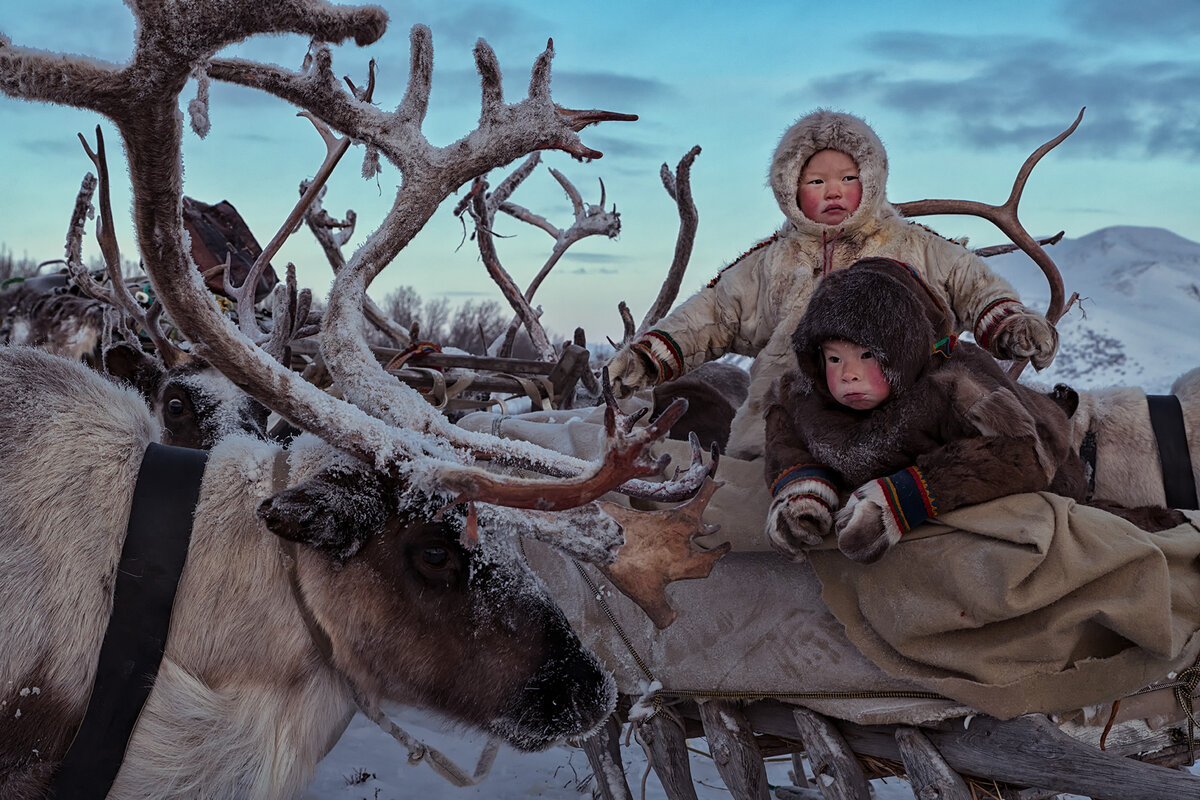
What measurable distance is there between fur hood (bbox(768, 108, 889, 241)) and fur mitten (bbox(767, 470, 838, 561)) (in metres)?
1.21

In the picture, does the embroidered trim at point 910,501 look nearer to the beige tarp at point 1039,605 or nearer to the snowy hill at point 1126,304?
the beige tarp at point 1039,605

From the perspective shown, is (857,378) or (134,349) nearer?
(857,378)

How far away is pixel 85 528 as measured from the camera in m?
1.81

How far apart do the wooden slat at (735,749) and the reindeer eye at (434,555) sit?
926 mm

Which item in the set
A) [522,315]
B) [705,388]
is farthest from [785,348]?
[522,315]

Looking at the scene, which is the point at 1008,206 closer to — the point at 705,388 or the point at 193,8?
the point at 705,388

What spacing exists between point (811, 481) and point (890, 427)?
0.24 meters

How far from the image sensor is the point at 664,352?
3076mm

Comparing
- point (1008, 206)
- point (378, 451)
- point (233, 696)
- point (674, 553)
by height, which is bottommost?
point (233, 696)

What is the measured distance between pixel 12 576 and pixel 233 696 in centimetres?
49

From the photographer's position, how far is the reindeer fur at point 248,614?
5.72 feet

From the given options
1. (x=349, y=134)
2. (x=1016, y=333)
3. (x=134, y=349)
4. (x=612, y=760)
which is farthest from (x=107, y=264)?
(x=1016, y=333)

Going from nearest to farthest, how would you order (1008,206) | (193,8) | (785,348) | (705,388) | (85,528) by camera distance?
(193,8) → (85,528) → (785,348) → (1008,206) → (705,388)

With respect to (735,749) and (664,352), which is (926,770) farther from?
(664,352)
